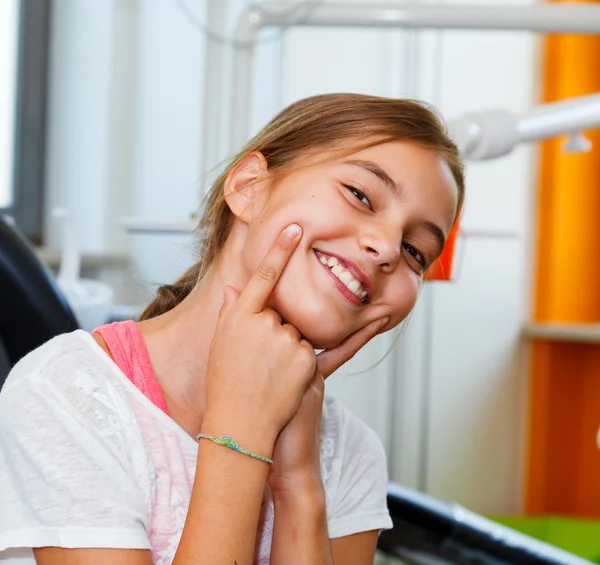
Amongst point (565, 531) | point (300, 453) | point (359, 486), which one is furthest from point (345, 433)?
point (565, 531)

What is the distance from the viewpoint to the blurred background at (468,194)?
2.16m

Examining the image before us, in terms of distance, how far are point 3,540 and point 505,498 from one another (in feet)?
7.42

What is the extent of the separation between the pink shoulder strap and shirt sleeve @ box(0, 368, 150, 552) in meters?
0.06

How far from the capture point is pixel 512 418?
272 cm

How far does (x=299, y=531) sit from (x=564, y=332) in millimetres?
1903

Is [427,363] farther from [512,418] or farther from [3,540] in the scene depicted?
[3,540]

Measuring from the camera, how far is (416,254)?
2.64 ft

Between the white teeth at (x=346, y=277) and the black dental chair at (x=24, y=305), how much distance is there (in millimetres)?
408

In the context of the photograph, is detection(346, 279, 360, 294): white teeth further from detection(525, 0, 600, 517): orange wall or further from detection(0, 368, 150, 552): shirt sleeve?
detection(525, 0, 600, 517): orange wall

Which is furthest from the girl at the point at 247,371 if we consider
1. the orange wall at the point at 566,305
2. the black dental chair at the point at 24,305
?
the orange wall at the point at 566,305

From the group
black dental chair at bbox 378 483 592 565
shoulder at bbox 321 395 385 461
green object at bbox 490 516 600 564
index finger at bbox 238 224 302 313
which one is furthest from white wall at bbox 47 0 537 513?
index finger at bbox 238 224 302 313

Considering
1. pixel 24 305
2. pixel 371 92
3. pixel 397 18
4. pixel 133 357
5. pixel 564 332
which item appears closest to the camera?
pixel 133 357

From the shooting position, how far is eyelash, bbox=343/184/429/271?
75cm

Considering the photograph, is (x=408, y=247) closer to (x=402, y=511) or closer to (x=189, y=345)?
(x=189, y=345)
